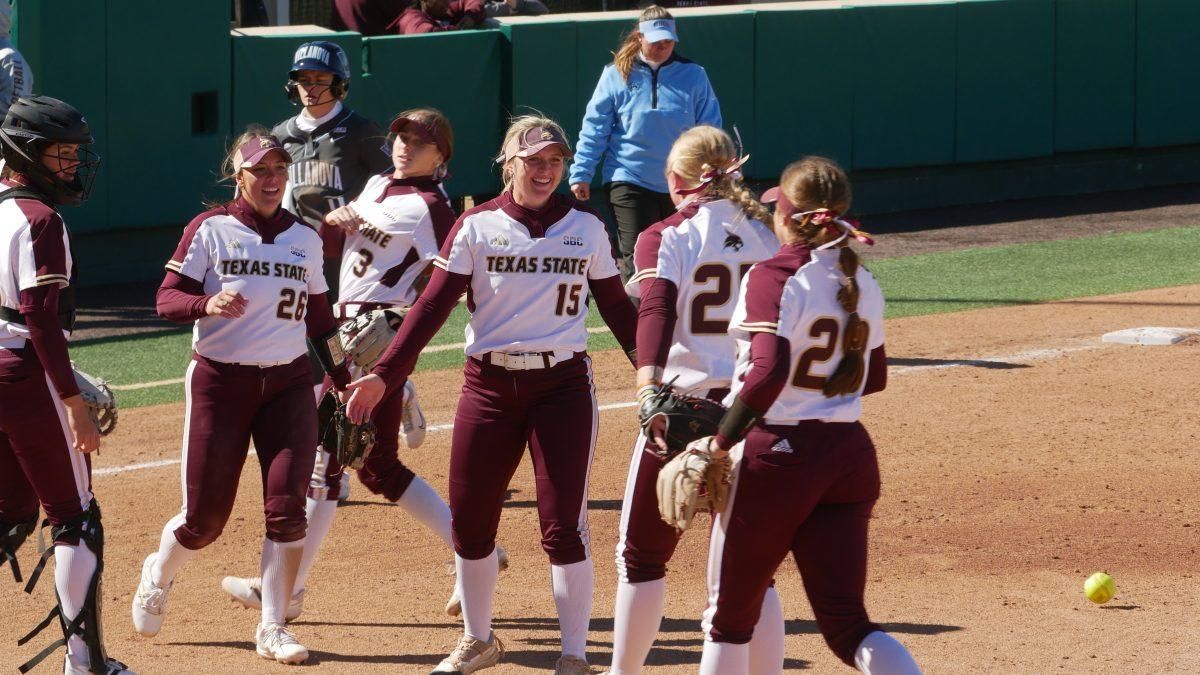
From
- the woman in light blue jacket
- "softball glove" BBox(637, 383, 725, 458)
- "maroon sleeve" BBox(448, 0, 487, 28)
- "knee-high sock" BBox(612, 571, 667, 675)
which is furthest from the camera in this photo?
"maroon sleeve" BBox(448, 0, 487, 28)

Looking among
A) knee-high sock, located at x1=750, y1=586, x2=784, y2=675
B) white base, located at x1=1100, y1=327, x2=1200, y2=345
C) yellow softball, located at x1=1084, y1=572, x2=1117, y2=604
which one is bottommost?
yellow softball, located at x1=1084, y1=572, x2=1117, y2=604

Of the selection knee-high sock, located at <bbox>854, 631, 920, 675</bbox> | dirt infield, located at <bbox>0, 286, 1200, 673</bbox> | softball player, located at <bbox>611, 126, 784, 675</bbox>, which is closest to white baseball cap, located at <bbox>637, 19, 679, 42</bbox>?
dirt infield, located at <bbox>0, 286, 1200, 673</bbox>

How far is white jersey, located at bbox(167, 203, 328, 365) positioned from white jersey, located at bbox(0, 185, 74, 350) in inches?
22.1

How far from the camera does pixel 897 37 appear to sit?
1759cm

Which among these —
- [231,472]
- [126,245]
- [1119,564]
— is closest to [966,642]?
[1119,564]

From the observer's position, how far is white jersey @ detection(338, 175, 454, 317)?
22.1 ft

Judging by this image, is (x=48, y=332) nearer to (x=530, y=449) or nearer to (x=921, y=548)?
(x=530, y=449)

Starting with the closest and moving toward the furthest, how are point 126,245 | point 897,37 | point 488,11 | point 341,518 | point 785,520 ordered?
point 785,520
point 341,518
point 126,245
point 488,11
point 897,37

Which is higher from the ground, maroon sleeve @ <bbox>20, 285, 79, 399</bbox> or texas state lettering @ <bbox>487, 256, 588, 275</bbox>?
texas state lettering @ <bbox>487, 256, 588, 275</bbox>

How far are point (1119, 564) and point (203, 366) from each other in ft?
13.0

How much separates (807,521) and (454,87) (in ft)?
36.7

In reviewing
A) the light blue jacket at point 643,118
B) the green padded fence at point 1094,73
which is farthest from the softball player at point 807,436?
the green padded fence at point 1094,73

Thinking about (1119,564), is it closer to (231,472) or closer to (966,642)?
(966,642)

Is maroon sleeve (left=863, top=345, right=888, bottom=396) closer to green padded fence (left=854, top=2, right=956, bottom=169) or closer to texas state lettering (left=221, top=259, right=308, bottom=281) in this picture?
texas state lettering (left=221, top=259, right=308, bottom=281)
